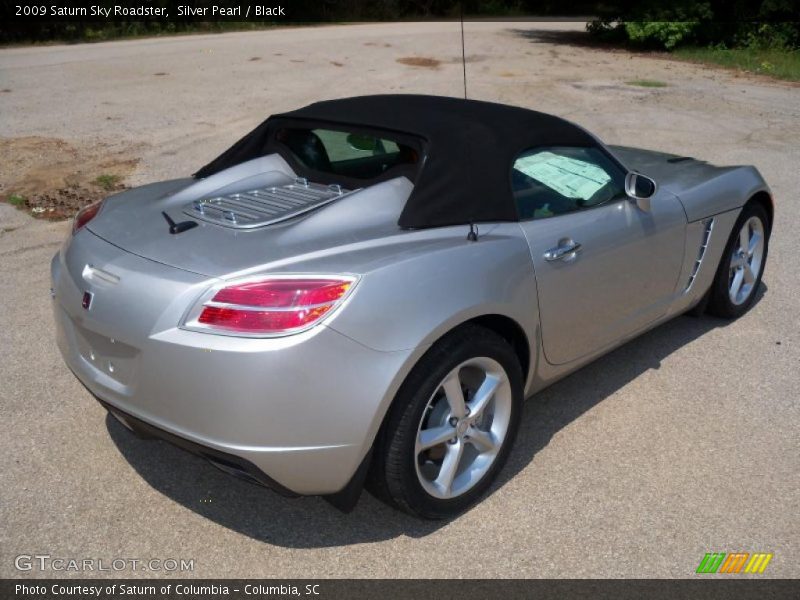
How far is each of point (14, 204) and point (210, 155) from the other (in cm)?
262

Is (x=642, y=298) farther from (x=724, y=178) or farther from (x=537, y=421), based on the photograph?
(x=724, y=178)

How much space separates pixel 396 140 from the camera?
11.6ft

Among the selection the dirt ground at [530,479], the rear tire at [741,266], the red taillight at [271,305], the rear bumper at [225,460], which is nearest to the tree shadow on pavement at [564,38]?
the dirt ground at [530,479]

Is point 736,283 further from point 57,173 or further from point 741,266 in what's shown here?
point 57,173

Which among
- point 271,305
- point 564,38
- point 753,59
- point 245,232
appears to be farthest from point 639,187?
point 564,38

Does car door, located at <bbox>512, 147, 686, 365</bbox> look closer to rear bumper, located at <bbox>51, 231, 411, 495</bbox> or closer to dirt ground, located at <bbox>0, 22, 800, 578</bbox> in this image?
dirt ground, located at <bbox>0, 22, 800, 578</bbox>

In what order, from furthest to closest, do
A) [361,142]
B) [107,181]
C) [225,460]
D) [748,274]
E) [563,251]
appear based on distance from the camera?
[107,181] < [748,274] < [361,142] < [563,251] < [225,460]

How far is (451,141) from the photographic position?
3434mm

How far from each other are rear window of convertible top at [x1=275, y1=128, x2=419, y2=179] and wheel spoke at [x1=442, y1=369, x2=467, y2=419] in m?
1.18

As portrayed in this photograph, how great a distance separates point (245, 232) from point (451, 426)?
3.56 feet

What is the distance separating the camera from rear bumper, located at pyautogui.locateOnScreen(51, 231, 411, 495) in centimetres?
261

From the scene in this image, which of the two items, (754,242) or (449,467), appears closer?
(449,467)

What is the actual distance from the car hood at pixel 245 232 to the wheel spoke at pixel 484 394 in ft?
2.31

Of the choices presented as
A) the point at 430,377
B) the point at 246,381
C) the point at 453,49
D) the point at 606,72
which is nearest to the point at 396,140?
the point at 430,377
